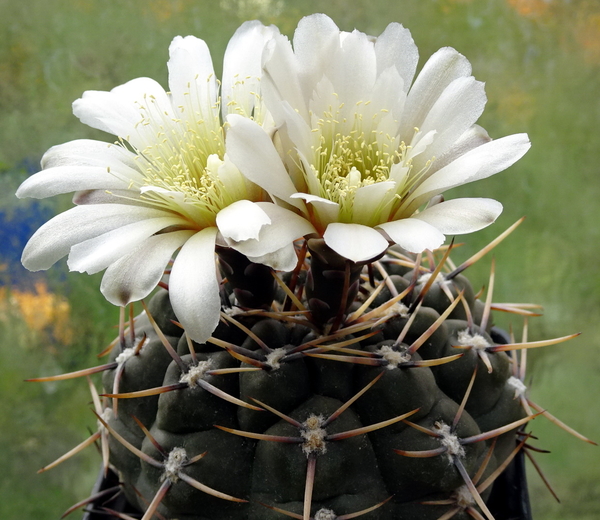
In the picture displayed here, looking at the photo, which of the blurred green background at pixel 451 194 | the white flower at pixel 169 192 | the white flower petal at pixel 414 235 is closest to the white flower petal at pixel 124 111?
the white flower at pixel 169 192

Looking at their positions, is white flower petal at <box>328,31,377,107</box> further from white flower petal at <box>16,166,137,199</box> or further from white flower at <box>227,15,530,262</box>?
white flower petal at <box>16,166,137,199</box>

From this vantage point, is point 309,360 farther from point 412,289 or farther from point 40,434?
point 40,434

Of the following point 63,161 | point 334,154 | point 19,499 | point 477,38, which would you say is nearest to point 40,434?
point 19,499

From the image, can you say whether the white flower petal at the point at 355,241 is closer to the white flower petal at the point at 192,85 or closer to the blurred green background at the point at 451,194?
the white flower petal at the point at 192,85

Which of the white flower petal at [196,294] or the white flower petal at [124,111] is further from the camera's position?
the white flower petal at [124,111]

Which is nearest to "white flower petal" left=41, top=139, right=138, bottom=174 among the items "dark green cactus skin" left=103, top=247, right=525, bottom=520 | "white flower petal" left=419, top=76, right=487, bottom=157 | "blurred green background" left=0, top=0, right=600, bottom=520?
"dark green cactus skin" left=103, top=247, right=525, bottom=520

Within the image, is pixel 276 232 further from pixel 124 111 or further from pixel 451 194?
pixel 451 194

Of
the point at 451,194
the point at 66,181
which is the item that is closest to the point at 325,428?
the point at 66,181
